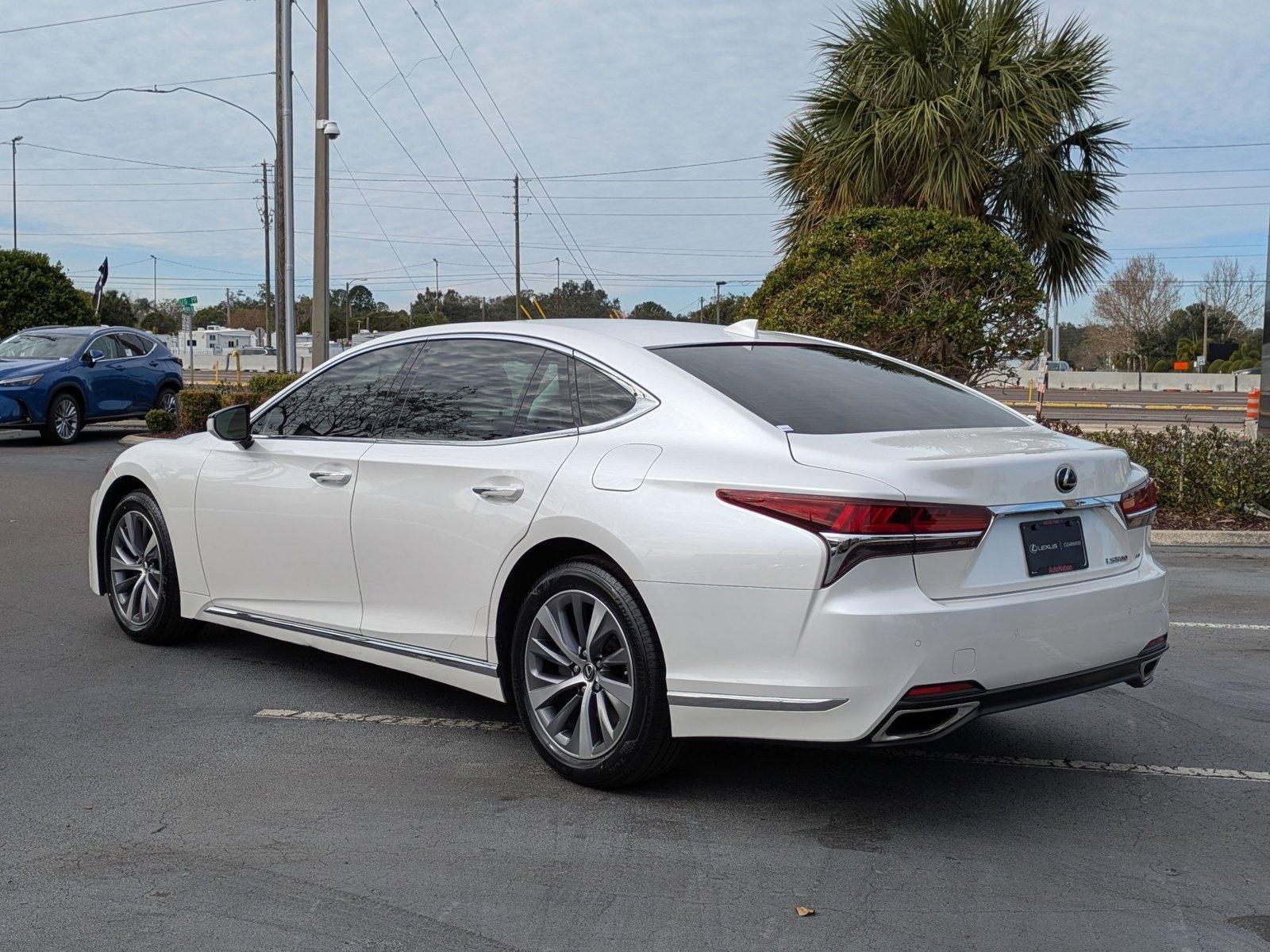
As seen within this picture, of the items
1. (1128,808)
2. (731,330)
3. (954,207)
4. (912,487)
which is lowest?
(1128,808)

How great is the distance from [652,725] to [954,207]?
14.3m

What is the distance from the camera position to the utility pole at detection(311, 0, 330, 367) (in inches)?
762

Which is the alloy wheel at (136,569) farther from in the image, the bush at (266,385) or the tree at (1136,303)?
the tree at (1136,303)

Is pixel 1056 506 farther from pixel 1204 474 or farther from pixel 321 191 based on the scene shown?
pixel 321 191

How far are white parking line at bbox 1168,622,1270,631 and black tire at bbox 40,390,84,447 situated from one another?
16555 mm

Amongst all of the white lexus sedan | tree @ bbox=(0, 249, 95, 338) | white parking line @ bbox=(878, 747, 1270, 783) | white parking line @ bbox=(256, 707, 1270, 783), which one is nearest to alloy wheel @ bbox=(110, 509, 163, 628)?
the white lexus sedan

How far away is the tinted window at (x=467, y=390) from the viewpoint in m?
4.95

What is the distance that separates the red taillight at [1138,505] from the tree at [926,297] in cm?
894

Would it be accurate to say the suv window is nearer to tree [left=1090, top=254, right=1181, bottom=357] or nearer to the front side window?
the front side window

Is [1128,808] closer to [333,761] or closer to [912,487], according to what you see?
[912,487]

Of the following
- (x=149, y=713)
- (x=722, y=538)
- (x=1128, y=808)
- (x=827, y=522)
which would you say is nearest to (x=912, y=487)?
(x=827, y=522)

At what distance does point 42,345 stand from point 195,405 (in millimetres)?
2561

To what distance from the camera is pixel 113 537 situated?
22.1 feet

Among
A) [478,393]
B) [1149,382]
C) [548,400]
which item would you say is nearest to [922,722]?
[548,400]
